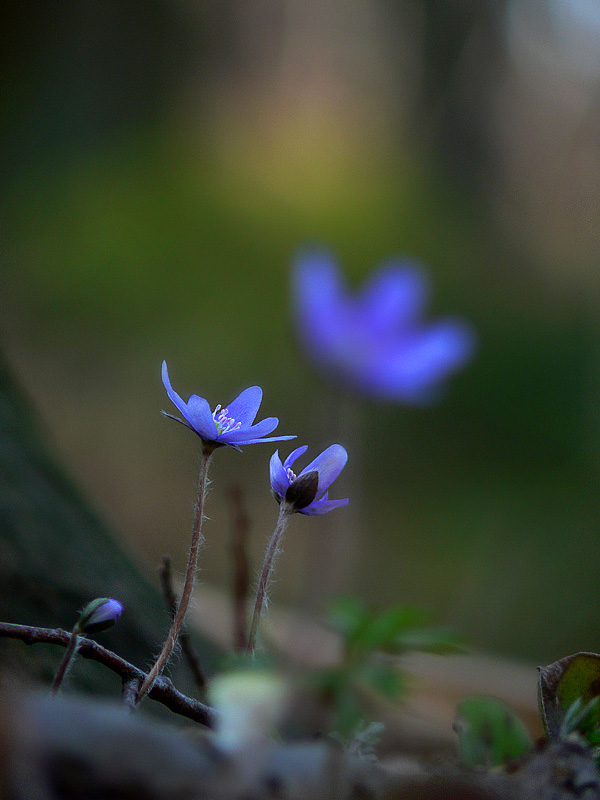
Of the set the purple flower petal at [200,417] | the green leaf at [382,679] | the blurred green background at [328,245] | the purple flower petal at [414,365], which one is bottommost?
the green leaf at [382,679]

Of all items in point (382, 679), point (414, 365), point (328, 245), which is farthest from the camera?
point (328, 245)

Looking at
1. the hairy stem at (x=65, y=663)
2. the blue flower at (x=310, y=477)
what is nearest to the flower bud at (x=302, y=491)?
the blue flower at (x=310, y=477)

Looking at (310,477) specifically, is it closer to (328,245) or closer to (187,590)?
(187,590)

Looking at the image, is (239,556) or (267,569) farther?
(239,556)

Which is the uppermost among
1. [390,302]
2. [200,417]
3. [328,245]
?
[328,245]

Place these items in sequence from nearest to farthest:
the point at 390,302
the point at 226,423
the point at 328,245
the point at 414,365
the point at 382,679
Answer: the point at 382,679 → the point at 226,423 → the point at 414,365 → the point at 390,302 → the point at 328,245

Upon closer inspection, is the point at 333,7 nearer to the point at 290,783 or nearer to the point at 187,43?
the point at 187,43

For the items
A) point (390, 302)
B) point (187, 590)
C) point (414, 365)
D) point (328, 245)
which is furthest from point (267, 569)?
point (328, 245)

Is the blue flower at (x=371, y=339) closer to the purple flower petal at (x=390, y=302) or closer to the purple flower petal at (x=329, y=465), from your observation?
the purple flower petal at (x=390, y=302)
